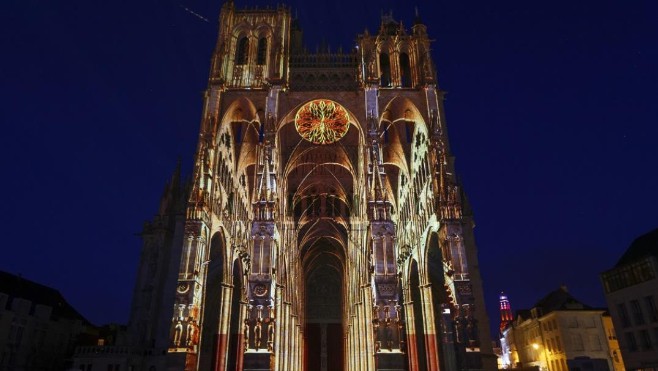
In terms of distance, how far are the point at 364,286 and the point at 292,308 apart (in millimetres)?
9083

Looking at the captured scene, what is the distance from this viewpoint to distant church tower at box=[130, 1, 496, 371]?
26016 mm

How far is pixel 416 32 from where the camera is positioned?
125ft

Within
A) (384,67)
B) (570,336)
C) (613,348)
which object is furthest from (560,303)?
(384,67)

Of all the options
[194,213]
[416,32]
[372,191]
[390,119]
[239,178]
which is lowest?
[194,213]

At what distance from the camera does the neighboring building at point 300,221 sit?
26031 mm

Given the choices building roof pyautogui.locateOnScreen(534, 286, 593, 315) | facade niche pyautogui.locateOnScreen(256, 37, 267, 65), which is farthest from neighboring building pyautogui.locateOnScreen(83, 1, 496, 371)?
building roof pyautogui.locateOnScreen(534, 286, 593, 315)

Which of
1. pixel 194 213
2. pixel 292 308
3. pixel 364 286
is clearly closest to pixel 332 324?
pixel 292 308

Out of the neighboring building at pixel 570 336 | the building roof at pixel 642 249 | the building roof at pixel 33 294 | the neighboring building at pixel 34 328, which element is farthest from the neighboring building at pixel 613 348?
the building roof at pixel 33 294

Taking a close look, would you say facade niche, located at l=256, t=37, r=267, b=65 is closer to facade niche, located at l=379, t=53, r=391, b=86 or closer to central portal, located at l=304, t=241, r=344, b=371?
facade niche, located at l=379, t=53, r=391, b=86

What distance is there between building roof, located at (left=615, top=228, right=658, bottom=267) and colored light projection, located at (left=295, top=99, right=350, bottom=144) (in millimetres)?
24550

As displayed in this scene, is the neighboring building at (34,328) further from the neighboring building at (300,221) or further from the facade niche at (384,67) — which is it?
the facade niche at (384,67)

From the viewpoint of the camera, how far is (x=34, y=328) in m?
34.5

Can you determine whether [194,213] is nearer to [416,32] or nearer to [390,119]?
[390,119]

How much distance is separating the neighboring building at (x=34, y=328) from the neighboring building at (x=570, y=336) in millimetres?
45392
